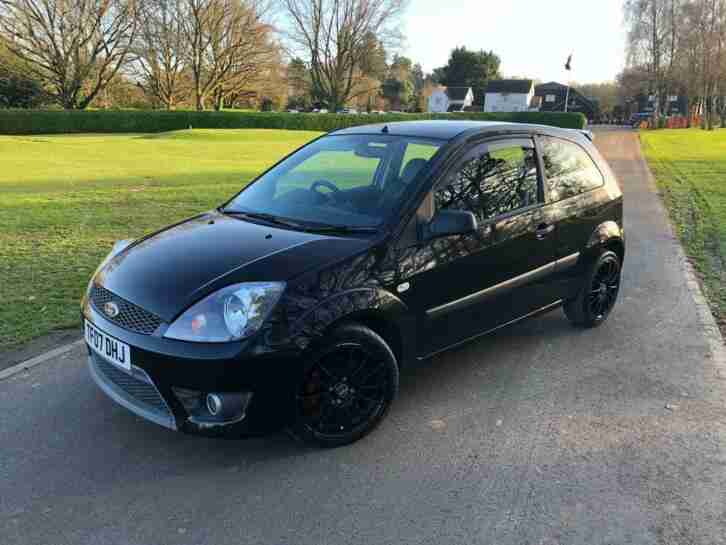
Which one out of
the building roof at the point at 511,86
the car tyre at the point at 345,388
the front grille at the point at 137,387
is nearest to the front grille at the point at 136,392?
the front grille at the point at 137,387

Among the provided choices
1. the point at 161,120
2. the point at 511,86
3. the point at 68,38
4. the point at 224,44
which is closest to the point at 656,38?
the point at 511,86

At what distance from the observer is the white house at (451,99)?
9456 centimetres

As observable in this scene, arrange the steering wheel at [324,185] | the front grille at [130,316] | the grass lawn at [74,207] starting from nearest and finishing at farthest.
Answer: the front grille at [130,316] < the steering wheel at [324,185] < the grass lawn at [74,207]

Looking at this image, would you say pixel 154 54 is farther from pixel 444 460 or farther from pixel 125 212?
pixel 444 460

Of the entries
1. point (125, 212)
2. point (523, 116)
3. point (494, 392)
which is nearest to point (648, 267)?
point (494, 392)

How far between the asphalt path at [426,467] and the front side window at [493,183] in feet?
4.01

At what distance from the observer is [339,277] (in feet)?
10.5

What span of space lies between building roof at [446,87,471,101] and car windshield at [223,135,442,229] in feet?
321

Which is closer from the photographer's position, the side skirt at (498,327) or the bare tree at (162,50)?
the side skirt at (498,327)

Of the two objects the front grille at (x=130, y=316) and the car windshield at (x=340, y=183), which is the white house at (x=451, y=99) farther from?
the front grille at (x=130, y=316)

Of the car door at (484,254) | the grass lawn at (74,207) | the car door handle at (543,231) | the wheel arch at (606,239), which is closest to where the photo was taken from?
the car door at (484,254)

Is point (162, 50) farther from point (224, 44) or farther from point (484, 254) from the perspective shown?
point (484, 254)

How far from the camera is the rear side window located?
15.1 ft

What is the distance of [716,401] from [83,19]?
53670mm
